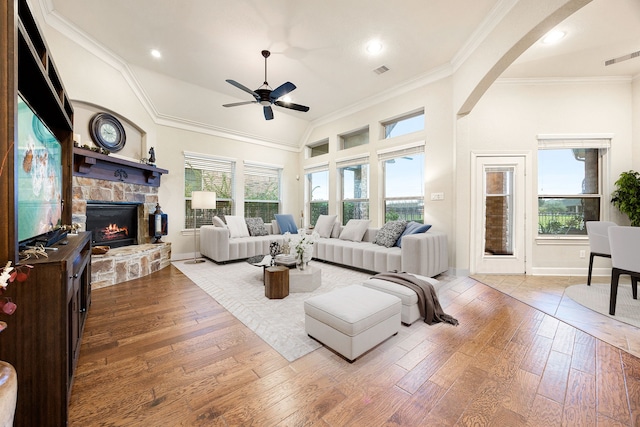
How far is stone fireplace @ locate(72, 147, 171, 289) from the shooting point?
11.7 feet

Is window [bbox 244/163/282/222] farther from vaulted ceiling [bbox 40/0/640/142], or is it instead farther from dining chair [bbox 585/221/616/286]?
dining chair [bbox 585/221/616/286]

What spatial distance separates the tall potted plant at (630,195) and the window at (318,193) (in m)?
5.21

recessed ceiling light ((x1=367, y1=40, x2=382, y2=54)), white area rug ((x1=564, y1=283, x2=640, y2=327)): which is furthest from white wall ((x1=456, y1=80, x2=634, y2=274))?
recessed ceiling light ((x1=367, y1=40, x2=382, y2=54))

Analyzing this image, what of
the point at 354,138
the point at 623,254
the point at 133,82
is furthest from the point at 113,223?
the point at 623,254

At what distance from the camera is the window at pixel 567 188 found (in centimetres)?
419

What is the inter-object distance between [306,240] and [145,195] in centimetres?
357

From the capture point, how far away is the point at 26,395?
3.68ft

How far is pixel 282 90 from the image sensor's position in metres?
3.50

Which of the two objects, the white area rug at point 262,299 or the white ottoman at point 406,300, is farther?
the white ottoman at point 406,300

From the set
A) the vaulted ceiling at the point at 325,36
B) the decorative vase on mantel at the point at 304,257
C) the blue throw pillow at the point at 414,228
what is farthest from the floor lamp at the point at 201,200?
the blue throw pillow at the point at 414,228

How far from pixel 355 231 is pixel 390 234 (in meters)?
0.87

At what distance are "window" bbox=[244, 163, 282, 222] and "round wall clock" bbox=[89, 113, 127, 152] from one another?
8.56 ft

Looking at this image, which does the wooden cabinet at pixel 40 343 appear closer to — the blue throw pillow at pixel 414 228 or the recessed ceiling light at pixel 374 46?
the blue throw pillow at pixel 414 228

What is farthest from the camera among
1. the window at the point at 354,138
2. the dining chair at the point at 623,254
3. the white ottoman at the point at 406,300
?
the window at the point at 354,138
